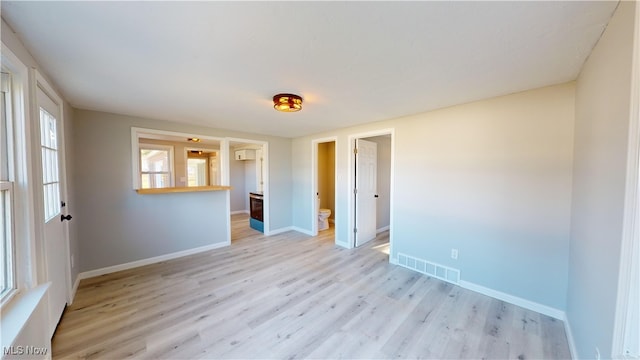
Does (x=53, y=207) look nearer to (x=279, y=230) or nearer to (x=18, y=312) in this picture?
(x=18, y=312)

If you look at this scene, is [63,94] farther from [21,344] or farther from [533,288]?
[533,288]

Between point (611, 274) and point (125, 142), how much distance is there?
4.79 m

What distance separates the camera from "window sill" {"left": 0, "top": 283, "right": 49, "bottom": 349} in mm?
1080

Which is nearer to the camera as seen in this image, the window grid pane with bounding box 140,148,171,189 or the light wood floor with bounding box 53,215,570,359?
the light wood floor with bounding box 53,215,570,359

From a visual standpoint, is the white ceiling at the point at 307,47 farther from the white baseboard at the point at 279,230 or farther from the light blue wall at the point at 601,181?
the white baseboard at the point at 279,230

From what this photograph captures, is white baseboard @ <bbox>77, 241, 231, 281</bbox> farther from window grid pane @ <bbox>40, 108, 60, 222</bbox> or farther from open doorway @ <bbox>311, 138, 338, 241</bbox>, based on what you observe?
open doorway @ <bbox>311, 138, 338, 241</bbox>

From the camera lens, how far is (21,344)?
121 centimetres

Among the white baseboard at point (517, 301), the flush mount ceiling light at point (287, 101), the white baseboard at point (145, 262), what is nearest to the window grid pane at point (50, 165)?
the white baseboard at point (145, 262)

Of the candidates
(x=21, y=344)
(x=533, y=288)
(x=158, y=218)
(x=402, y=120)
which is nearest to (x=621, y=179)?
(x=533, y=288)

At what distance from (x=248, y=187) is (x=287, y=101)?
565 cm

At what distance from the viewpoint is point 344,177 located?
13.7ft

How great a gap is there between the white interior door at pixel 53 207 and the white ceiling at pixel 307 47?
34 centimetres

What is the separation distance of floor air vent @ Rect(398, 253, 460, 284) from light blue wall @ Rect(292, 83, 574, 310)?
83 mm

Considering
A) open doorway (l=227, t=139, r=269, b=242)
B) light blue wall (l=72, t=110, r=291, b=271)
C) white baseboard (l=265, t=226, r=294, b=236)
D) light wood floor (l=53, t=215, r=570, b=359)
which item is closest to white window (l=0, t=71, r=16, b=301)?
light wood floor (l=53, t=215, r=570, b=359)
